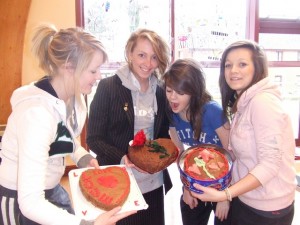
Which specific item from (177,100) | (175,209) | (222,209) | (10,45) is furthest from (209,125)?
(10,45)

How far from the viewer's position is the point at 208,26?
12.3ft

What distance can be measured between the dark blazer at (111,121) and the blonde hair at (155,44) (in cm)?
19

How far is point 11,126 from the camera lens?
95 cm

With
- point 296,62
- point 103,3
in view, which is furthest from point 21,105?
point 296,62

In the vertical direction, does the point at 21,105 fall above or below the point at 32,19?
below

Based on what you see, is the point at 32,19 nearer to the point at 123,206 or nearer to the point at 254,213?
the point at 123,206

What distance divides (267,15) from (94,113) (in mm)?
3332

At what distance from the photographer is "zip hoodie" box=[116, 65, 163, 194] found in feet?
4.79

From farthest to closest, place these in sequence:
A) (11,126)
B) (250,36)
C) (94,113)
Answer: (250,36)
(94,113)
(11,126)

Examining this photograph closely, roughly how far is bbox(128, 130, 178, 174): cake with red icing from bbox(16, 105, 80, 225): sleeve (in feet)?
1.45

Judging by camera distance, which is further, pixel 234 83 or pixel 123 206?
pixel 234 83

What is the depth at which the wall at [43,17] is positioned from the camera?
304cm

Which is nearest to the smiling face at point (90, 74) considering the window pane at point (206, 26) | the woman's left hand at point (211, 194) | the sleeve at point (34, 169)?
the sleeve at point (34, 169)

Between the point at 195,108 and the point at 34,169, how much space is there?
858 mm
